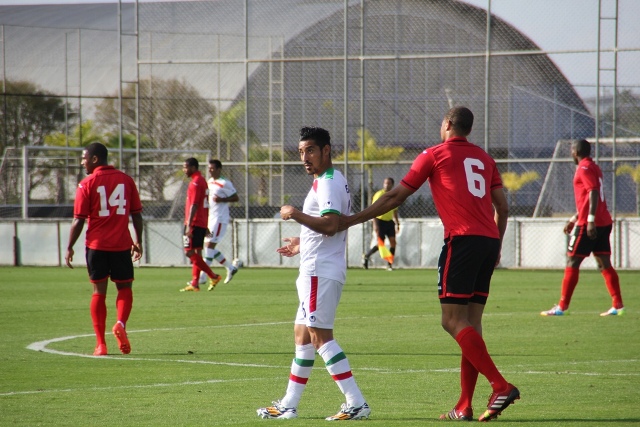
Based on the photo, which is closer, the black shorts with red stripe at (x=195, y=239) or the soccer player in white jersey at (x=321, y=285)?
the soccer player in white jersey at (x=321, y=285)

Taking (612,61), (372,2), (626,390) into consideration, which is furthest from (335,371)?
(372,2)

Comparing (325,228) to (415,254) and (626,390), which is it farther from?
(415,254)

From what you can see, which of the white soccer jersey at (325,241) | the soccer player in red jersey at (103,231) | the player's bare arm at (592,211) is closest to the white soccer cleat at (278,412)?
the white soccer jersey at (325,241)

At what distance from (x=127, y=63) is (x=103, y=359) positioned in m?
40.2

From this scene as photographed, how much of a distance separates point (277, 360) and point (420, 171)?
12.7 ft

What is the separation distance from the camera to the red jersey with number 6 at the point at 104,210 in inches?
446

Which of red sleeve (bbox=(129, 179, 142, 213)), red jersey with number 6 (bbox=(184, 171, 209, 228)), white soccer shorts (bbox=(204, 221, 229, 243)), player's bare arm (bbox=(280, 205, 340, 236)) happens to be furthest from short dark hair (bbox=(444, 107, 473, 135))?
white soccer shorts (bbox=(204, 221, 229, 243))

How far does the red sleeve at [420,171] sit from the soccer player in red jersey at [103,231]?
4.86m

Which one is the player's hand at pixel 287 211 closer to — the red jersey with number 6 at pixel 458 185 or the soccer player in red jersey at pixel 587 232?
the red jersey with number 6 at pixel 458 185

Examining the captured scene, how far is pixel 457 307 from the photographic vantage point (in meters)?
7.23

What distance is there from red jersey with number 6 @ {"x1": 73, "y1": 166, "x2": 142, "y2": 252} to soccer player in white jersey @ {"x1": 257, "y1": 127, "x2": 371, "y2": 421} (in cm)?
443

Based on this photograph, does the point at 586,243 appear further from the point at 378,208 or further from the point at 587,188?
the point at 378,208

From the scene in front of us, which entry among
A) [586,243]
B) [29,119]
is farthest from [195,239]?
[29,119]

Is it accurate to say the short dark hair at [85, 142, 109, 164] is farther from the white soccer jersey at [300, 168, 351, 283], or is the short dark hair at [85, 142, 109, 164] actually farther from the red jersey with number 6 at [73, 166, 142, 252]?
the white soccer jersey at [300, 168, 351, 283]
